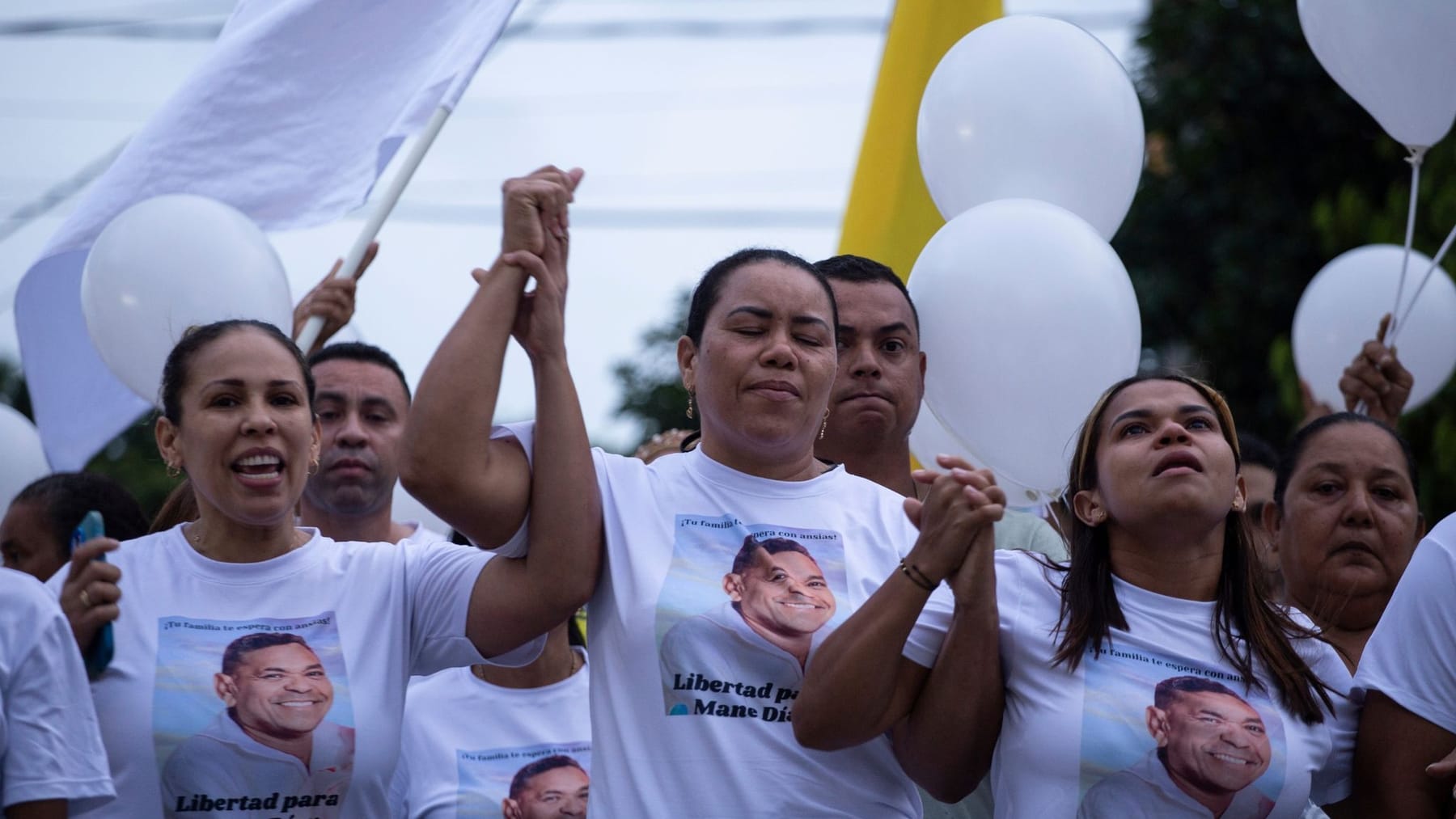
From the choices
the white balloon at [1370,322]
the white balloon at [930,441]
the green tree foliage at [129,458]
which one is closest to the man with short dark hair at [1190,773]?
the white balloon at [930,441]

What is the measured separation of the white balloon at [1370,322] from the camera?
571cm

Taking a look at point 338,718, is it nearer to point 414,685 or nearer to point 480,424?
point 480,424

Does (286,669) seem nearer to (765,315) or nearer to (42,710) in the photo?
(42,710)

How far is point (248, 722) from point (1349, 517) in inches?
105

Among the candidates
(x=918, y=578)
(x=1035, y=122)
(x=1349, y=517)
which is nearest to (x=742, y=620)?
(x=918, y=578)

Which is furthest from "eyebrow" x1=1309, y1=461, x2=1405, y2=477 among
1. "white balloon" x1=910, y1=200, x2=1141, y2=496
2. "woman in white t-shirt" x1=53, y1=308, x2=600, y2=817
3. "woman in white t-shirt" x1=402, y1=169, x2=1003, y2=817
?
"woman in white t-shirt" x1=53, y1=308, x2=600, y2=817

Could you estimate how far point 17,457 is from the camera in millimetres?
6098

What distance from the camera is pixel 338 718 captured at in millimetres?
3014

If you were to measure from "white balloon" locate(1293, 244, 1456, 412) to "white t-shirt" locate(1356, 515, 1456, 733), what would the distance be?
260cm

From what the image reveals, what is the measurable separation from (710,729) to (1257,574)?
120 cm

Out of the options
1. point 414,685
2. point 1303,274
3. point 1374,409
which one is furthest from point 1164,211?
point 414,685

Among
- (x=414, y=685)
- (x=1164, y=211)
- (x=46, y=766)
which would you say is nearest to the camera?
(x=46, y=766)

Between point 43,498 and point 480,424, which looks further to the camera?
point 43,498

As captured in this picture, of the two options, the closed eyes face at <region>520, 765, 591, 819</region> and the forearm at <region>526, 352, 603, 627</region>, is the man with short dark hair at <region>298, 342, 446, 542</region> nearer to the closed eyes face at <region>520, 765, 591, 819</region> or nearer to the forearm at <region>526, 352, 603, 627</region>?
the closed eyes face at <region>520, 765, 591, 819</region>
